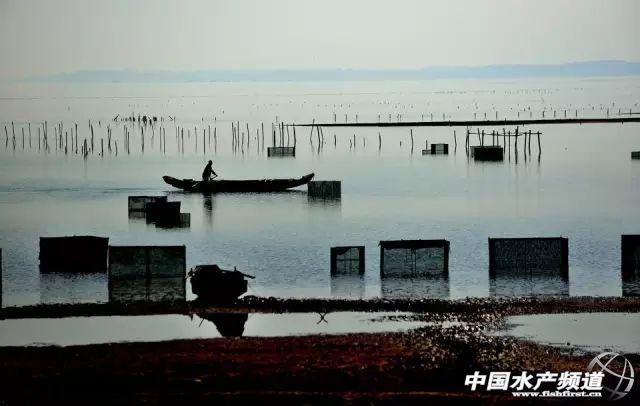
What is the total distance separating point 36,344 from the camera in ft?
55.0

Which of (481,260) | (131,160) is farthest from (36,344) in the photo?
(131,160)

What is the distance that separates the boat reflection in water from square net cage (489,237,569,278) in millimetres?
6853

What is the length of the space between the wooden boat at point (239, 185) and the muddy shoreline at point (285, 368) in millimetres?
44872

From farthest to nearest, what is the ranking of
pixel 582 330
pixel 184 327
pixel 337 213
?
pixel 337 213, pixel 184 327, pixel 582 330

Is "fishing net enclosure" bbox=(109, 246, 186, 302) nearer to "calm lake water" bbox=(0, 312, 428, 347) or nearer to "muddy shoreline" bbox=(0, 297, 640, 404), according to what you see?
"calm lake water" bbox=(0, 312, 428, 347)

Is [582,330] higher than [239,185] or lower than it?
lower

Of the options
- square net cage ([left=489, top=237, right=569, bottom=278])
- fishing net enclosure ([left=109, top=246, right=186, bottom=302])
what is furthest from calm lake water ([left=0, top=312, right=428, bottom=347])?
square net cage ([left=489, top=237, right=569, bottom=278])

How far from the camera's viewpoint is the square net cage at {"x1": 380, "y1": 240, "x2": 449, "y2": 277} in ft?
77.4

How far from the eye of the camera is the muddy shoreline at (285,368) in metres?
12.1

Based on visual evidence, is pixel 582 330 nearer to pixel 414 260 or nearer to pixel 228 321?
pixel 228 321

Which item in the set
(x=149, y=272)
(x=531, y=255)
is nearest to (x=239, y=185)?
(x=531, y=255)

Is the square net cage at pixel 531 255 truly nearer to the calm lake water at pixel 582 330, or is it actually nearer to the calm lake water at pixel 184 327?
the calm lake water at pixel 582 330

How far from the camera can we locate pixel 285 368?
44.9 ft

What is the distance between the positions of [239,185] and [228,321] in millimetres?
44143
